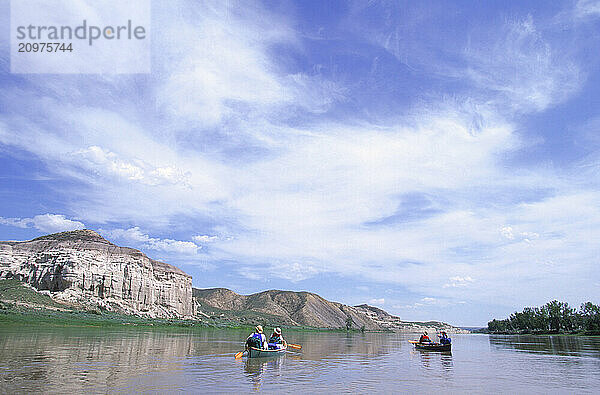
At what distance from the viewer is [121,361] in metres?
26.0

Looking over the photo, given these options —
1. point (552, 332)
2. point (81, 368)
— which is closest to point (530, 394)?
point (81, 368)

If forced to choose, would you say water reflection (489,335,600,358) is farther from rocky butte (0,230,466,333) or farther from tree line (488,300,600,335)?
rocky butte (0,230,466,333)

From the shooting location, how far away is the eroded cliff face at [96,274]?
394 ft

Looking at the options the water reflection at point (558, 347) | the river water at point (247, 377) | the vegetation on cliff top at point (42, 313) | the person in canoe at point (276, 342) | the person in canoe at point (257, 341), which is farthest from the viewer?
the vegetation on cliff top at point (42, 313)

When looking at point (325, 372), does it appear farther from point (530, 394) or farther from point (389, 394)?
point (530, 394)

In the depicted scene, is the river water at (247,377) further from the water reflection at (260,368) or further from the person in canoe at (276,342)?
the person in canoe at (276,342)

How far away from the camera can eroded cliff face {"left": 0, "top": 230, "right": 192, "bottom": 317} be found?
4724 inches

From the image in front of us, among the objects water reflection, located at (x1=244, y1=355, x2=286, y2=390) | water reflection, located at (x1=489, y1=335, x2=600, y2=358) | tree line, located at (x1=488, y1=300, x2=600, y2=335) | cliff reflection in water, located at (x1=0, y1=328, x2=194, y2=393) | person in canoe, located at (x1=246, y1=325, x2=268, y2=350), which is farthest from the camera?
tree line, located at (x1=488, y1=300, x2=600, y2=335)

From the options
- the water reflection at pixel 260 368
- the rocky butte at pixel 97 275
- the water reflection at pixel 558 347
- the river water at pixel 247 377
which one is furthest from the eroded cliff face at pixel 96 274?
the river water at pixel 247 377

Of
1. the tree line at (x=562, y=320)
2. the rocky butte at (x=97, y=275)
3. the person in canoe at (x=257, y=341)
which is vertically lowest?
the tree line at (x=562, y=320)

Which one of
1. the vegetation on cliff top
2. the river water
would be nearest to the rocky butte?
the vegetation on cliff top

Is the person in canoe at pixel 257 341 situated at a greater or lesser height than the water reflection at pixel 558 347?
greater

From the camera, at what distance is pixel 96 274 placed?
126 m

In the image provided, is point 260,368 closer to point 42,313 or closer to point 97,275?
point 42,313
